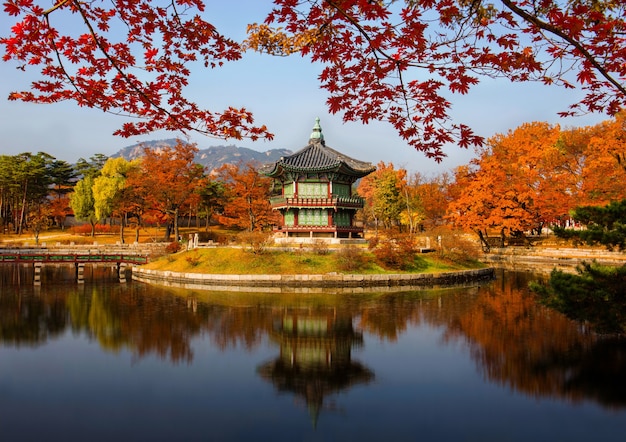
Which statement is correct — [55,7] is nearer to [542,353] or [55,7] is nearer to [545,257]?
[542,353]

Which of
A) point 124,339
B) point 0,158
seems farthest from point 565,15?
point 0,158

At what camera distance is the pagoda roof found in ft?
132

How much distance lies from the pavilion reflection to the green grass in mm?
9997

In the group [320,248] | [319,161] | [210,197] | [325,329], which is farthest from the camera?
[210,197]

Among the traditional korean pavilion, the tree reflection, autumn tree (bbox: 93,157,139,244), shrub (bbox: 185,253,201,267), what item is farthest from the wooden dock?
the tree reflection

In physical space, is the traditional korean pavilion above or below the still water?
above

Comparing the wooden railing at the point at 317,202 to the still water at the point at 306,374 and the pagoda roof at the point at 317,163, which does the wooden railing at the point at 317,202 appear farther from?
the still water at the point at 306,374

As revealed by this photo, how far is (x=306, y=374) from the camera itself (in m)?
12.7

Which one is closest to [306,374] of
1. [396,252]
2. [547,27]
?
[547,27]

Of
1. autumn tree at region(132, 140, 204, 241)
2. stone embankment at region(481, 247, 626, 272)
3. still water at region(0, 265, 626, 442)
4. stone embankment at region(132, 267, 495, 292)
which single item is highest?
autumn tree at region(132, 140, 204, 241)

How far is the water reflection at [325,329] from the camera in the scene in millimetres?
12273

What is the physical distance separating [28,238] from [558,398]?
62969 millimetres

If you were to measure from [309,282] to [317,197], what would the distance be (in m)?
12.9

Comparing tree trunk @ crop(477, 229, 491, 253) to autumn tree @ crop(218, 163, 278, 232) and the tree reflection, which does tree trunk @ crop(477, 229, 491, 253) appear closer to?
autumn tree @ crop(218, 163, 278, 232)
